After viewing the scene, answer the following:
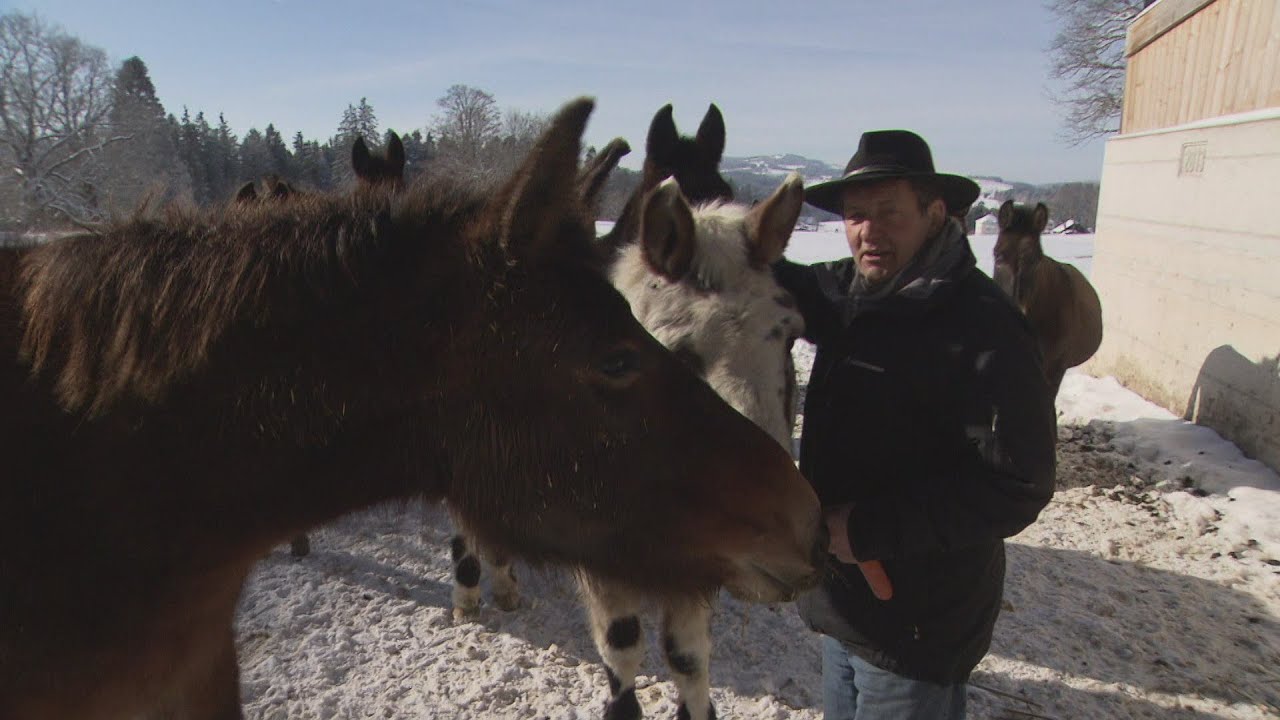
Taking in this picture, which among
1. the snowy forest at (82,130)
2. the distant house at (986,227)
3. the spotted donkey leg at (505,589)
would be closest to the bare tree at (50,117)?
the snowy forest at (82,130)

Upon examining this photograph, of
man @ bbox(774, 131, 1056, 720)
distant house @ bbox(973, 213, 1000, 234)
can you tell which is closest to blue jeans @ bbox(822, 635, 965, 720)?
man @ bbox(774, 131, 1056, 720)

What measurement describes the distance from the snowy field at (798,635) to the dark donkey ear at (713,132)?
2.90 m

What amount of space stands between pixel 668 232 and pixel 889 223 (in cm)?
79

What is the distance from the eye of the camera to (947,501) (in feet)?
6.27

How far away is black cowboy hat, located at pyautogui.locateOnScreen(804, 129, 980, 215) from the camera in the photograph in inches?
84.4

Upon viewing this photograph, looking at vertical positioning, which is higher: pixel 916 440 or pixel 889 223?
pixel 889 223

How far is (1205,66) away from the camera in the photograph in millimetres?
8219

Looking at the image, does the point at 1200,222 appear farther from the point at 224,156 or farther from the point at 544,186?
the point at 224,156

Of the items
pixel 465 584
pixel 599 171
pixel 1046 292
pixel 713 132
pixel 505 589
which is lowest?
pixel 505 589

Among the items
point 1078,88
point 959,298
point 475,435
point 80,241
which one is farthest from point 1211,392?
point 1078,88

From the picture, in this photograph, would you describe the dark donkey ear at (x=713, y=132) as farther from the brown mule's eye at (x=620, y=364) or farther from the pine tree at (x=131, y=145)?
the pine tree at (x=131, y=145)

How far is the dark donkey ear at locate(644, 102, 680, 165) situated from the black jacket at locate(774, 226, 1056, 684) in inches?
75.6

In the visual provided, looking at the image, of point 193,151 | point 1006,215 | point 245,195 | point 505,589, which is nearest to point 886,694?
point 245,195

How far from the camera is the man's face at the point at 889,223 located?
220 cm
